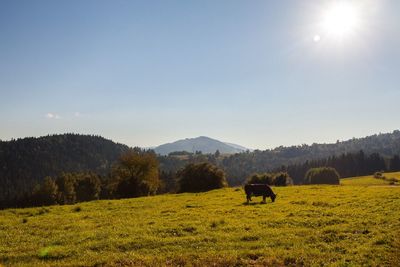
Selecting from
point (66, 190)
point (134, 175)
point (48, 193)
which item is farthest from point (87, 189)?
point (134, 175)

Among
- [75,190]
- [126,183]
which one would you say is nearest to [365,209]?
[126,183]

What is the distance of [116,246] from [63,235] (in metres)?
5.58

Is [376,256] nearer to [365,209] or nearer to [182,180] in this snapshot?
[365,209]

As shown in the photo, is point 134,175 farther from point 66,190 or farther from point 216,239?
point 216,239

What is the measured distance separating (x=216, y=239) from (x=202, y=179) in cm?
5826

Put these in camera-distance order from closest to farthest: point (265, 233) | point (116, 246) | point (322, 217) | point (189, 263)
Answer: point (189, 263) → point (116, 246) → point (265, 233) → point (322, 217)

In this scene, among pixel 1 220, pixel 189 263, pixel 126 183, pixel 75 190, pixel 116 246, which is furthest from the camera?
pixel 75 190

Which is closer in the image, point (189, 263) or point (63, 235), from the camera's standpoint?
point (189, 263)

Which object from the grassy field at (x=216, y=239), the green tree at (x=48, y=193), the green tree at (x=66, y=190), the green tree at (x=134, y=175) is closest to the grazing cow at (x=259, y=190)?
the grassy field at (x=216, y=239)

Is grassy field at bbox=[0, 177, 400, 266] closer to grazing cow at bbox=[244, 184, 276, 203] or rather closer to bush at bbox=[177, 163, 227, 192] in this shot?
grazing cow at bbox=[244, 184, 276, 203]

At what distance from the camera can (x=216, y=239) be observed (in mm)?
21906

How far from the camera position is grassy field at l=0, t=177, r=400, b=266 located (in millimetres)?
17922

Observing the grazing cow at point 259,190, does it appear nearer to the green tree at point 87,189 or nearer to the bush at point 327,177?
the green tree at point 87,189

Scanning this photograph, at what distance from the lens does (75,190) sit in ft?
444
